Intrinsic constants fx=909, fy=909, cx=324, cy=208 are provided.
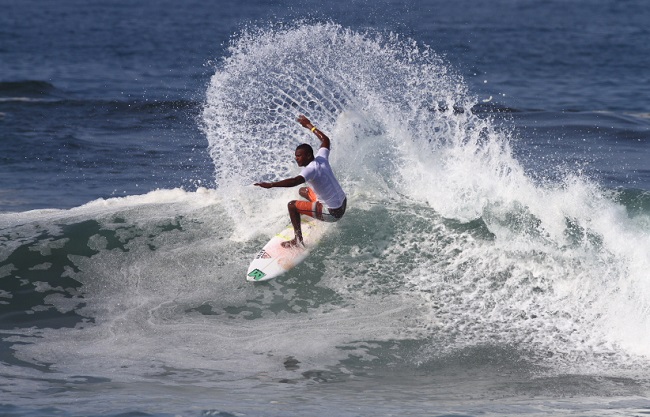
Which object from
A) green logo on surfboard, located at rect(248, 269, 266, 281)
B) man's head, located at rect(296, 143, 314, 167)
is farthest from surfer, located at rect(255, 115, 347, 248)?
green logo on surfboard, located at rect(248, 269, 266, 281)

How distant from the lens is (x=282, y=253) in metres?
11.5

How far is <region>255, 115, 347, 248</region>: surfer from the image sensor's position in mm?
10633

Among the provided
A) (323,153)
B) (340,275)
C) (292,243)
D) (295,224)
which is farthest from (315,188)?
(340,275)

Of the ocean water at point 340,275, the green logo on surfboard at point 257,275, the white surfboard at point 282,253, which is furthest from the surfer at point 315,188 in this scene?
the ocean water at point 340,275

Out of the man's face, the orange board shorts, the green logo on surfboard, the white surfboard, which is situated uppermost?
the man's face

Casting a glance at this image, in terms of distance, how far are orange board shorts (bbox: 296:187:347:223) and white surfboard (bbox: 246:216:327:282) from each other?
0.47 meters

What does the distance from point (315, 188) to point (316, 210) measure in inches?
18.6

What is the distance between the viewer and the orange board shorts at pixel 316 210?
36.9 ft

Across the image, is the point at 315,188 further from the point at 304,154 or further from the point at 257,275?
the point at 257,275

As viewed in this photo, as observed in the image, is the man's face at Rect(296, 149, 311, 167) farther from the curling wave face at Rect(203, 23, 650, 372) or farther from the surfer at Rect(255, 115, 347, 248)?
the curling wave face at Rect(203, 23, 650, 372)

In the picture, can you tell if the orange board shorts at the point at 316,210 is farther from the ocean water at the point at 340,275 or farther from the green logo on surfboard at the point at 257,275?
the green logo on surfboard at the point at 257,275

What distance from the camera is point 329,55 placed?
1374cm

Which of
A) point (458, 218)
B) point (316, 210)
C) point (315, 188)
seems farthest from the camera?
point (458, 218)

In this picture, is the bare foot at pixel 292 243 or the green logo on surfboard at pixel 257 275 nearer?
the green logo on surfboard at pixel 257 275
